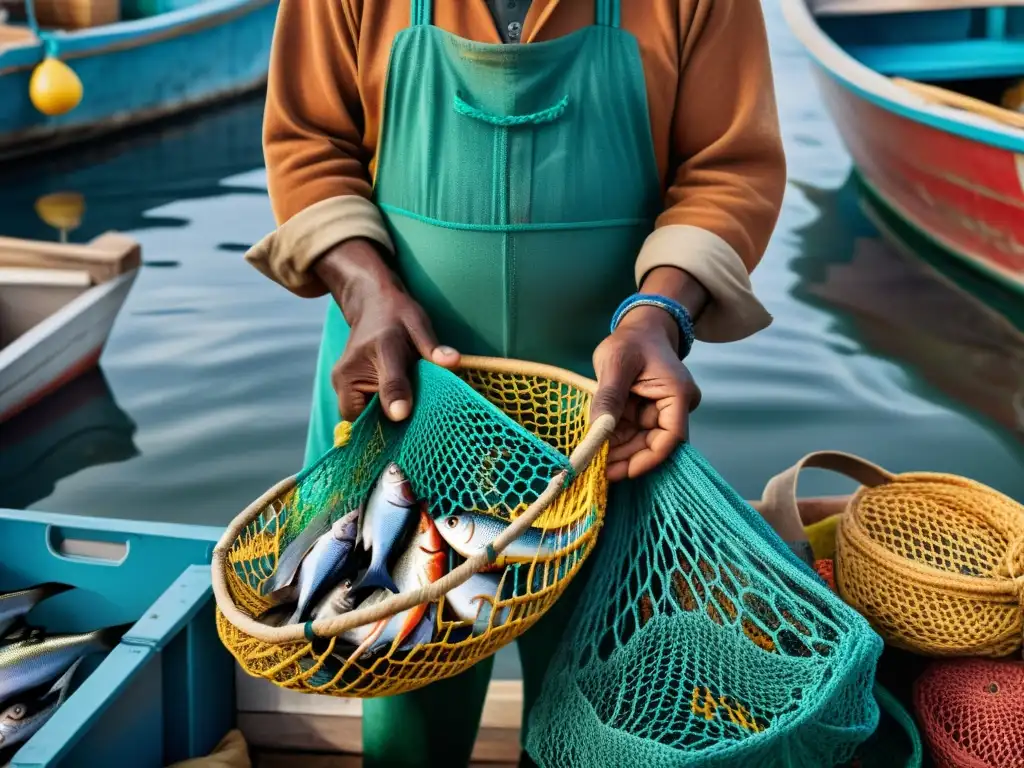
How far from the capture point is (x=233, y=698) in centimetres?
223

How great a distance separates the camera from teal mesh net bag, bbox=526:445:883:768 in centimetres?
133

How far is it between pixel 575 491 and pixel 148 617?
958 mm

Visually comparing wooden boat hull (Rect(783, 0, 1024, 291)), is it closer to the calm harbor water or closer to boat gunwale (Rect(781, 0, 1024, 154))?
boat gunwale (Rect(781, 0, 1024, 154))

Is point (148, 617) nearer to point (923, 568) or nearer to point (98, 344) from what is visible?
point (923, 568)

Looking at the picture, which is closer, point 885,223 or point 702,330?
point 702,330

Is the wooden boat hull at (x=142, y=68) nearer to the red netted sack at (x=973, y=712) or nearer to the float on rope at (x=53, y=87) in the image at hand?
the float on rope at (x=53, y=87)

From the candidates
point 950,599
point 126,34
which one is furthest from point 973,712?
point 126,34

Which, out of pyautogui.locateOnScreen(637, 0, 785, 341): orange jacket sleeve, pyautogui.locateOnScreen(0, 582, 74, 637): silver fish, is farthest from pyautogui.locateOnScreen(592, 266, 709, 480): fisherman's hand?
pyautogui.locateOnScreen(0, 582, 74, 637): silver fish

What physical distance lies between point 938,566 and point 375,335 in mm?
1086

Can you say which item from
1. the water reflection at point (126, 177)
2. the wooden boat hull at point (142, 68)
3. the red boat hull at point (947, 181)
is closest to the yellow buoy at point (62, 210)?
the water reflection at point (126, 177)

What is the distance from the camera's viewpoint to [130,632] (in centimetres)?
193

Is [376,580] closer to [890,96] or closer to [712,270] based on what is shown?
[712,270]

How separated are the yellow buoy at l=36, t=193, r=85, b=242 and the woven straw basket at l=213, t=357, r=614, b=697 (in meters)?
6.74

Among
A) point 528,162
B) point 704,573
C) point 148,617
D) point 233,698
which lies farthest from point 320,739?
point 528,162
